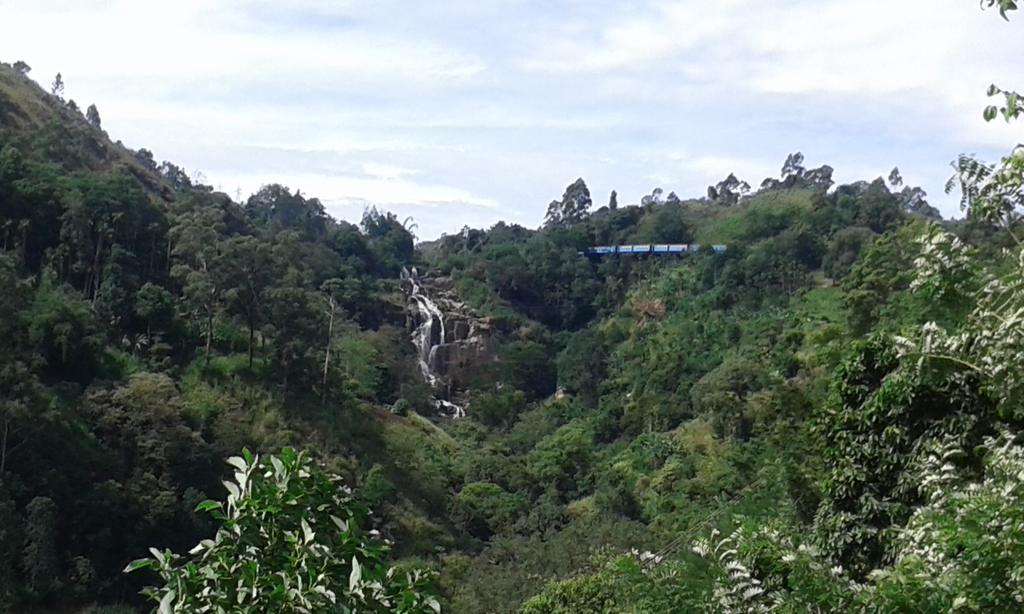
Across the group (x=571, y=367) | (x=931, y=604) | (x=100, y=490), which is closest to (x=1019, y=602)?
(x=931, y=604)

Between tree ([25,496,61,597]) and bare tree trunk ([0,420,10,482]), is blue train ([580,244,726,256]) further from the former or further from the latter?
tree ([25,496,61,597])

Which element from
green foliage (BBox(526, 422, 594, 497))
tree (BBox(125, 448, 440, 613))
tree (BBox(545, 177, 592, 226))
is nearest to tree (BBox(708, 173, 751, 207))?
tree (BBox(545, 177, 592, 226))

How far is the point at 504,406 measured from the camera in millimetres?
37906

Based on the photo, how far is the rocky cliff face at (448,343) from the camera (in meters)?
40.8

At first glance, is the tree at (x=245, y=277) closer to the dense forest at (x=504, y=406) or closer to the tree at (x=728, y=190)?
the dense forest at (x=504, y=406)

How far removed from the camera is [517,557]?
68.9 feet

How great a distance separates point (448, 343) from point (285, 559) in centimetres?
3951

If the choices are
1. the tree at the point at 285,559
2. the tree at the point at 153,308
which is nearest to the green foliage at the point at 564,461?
the tree at the point at 153,308

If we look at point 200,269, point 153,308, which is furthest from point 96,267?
point 200,269

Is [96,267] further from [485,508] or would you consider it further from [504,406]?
[504,406]

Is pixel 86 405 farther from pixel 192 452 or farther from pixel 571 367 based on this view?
pixel 571 367

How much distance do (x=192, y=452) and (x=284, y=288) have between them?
19.8 ft

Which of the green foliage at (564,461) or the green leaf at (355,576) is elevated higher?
the green leaf at (355,576)

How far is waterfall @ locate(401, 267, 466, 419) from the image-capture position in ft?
131
